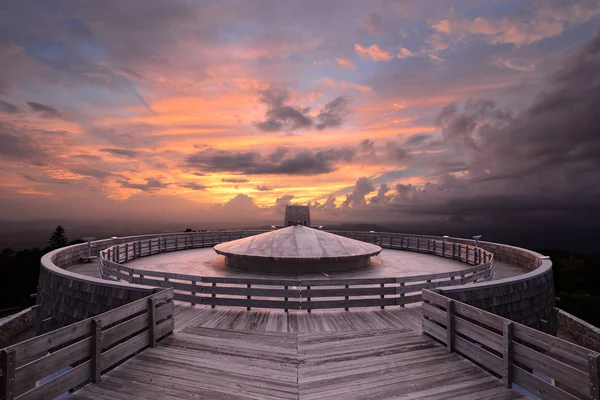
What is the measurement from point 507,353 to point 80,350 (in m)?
8.33

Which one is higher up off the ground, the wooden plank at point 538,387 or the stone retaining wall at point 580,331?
the wooden plank at point 538,387

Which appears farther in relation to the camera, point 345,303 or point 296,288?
point 296,288

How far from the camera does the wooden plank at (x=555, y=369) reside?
17.6 feet

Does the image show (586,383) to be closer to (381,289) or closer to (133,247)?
(381,289)

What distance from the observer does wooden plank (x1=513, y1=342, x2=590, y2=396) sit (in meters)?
5.36

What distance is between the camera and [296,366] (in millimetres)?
7523

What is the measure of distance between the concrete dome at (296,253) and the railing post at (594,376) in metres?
15.2

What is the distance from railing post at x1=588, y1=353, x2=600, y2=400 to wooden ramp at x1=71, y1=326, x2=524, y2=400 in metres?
1.42

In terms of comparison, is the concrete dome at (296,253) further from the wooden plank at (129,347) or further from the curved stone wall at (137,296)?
the wooden plank at (129,347)

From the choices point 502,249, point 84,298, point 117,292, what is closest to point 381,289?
point 117,292

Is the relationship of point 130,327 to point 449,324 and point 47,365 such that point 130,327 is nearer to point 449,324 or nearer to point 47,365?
point 47,365

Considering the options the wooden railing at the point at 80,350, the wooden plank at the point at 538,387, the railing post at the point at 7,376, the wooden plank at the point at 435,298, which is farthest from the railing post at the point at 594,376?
the railing post at the point at 7,376

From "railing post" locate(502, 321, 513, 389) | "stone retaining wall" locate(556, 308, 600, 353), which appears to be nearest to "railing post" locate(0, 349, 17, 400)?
"railing post" locate(502, 321, 513, 389)

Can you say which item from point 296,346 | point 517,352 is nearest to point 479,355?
point 517,352
